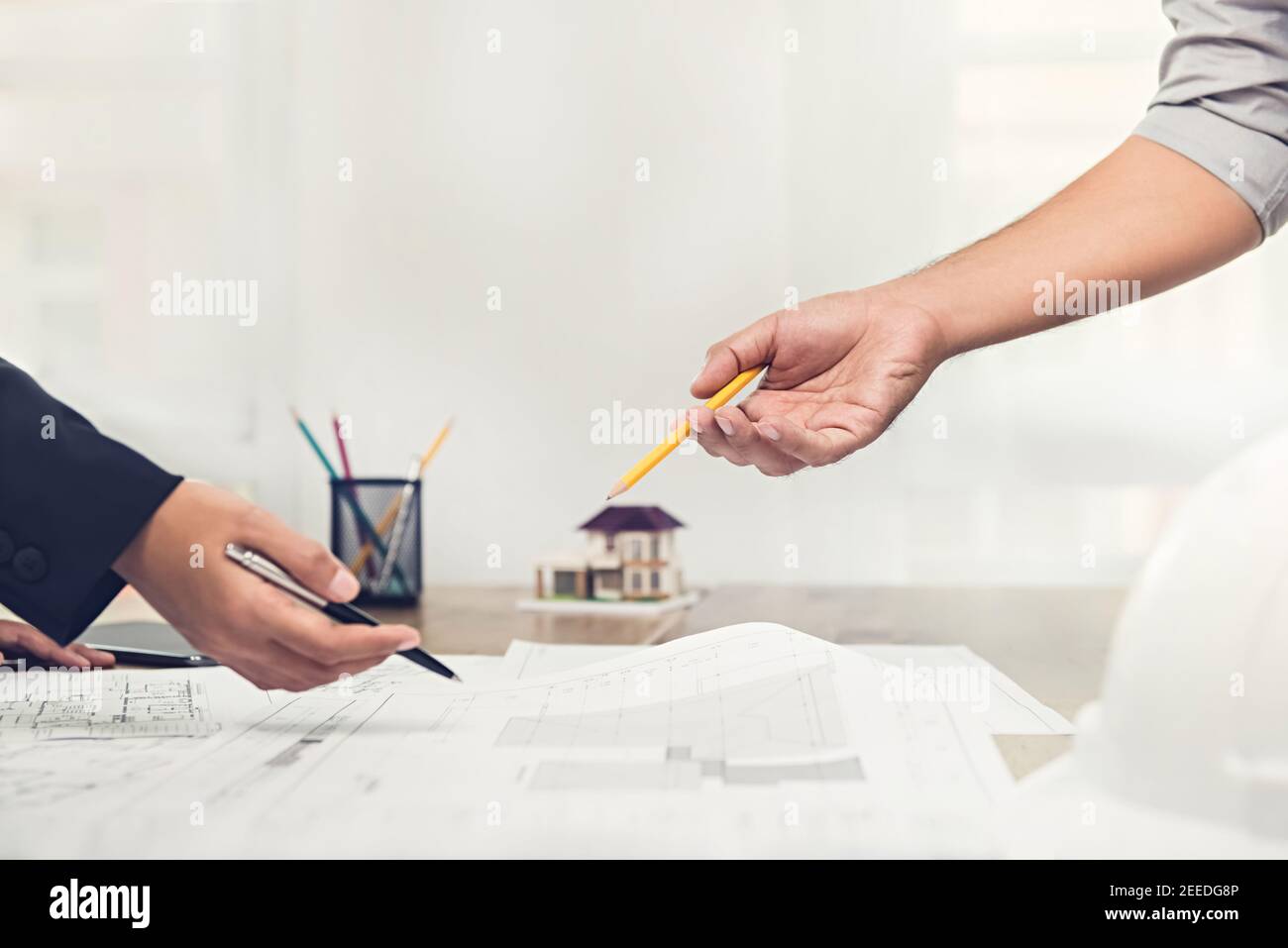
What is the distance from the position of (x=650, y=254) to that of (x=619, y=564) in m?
0.67

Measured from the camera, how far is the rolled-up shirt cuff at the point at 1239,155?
32.1 inches

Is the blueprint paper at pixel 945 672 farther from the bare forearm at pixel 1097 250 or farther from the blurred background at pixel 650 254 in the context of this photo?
the blurred background at pixel 650 254

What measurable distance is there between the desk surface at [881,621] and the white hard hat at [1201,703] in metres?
0.20

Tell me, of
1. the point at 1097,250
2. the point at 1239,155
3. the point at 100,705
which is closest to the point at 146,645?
the point at 100,705

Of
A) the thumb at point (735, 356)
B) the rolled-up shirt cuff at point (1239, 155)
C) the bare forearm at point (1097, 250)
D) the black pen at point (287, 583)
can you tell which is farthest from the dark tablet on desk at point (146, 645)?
the rolled-up shirt cuff at point (1239, 155)

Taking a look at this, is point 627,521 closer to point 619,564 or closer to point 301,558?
point 619,564

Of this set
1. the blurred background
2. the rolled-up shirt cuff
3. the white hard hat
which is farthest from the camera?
the blurred background

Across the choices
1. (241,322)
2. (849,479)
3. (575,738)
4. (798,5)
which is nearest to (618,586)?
(849,479)

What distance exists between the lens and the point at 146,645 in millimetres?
896

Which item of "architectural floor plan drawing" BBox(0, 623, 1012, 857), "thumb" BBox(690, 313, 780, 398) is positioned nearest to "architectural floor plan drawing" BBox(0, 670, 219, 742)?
"architectural floor plan drawing" BBox(0, 623, 1012, 857)

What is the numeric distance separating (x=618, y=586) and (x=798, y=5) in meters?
1.03

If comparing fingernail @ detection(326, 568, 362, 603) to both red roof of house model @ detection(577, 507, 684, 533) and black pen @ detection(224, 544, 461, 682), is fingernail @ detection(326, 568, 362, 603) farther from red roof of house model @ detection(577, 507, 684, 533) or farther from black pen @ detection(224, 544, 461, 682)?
red roof of house model @ detection(577, 507, 684, 533)

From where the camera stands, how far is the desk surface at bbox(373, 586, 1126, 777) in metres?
0.86

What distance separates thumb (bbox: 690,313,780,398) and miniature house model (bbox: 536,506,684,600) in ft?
1.50
